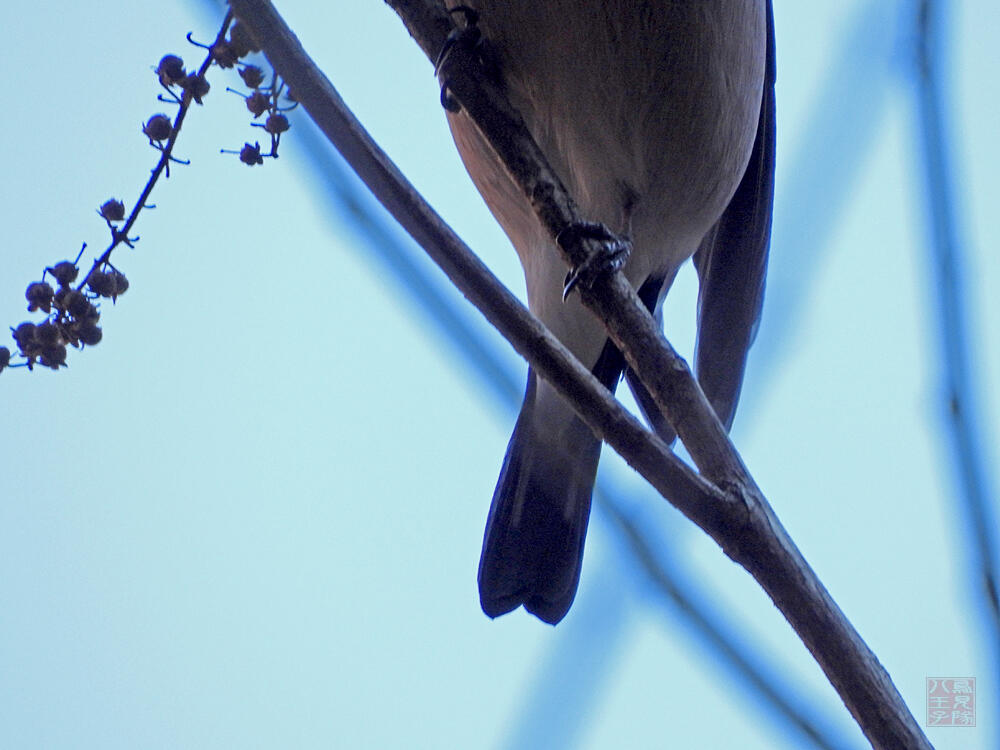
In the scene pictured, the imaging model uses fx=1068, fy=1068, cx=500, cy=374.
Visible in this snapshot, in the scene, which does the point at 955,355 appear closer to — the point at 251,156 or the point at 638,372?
the point at 638,372

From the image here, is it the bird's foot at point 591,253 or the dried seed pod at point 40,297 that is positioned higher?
the bird's foot at point 591,253

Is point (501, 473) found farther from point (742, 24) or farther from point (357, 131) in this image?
point (357, 131)

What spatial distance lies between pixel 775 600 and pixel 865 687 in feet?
0.27

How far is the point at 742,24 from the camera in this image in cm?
138

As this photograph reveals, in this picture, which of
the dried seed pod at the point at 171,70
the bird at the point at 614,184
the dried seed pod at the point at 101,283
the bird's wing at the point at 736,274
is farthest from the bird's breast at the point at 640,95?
the dried seed pod at the point at 101,283

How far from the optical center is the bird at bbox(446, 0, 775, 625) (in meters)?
1.31

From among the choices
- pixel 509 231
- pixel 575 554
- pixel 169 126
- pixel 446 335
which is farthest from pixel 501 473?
pixel 446 335

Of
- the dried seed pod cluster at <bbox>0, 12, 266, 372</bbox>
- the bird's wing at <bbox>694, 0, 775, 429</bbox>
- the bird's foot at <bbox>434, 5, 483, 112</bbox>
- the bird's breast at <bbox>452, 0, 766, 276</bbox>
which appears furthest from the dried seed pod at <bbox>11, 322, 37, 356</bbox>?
the bird's wing at <bbox>694, 0, 775, 429</bbox>

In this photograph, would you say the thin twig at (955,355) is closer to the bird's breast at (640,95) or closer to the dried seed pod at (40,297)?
the bird's breast at (640,95)

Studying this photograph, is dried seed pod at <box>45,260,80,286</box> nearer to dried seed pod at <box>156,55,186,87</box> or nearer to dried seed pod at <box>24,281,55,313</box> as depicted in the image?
dried seed pod at <box>24,281,55,313</box>

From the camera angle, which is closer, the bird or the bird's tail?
the bird

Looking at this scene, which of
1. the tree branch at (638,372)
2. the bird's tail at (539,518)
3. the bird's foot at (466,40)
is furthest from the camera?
the bird's tail at (539,518)

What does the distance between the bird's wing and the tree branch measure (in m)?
0.60

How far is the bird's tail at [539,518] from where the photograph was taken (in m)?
1.49
